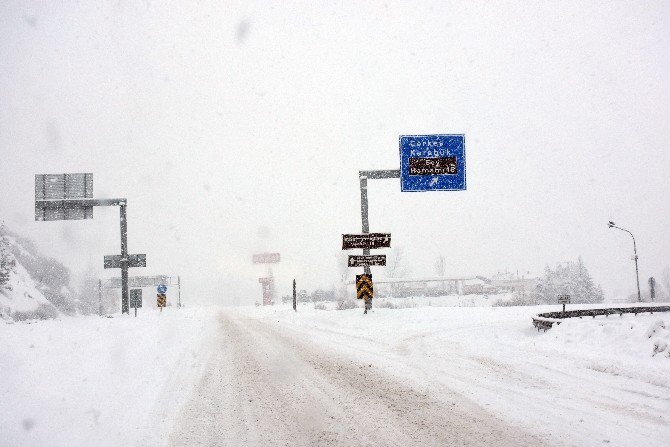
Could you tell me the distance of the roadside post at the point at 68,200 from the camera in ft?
96.3

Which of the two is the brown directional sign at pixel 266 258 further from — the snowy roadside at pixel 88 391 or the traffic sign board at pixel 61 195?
the snowy roadside at pixel 88 391

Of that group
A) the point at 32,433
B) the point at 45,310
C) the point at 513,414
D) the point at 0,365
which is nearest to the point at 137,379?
the point at 0,365

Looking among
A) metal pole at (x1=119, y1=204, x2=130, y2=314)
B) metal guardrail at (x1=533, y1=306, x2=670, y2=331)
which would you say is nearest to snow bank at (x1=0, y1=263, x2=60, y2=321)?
metal pole at (x1=119, y1=204, x2=130, y2=314)

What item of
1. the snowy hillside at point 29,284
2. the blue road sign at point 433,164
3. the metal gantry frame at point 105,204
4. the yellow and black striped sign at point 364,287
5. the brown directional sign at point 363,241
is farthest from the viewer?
the snowy hillside at point 29,284

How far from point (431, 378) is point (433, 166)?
14172 mm

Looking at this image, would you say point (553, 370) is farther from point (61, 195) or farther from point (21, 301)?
point (21, 301)

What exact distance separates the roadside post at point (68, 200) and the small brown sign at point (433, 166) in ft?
71.7

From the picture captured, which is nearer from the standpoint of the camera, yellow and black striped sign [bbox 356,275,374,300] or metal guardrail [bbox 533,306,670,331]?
metal guardrail [bbox 533,306,670,331]

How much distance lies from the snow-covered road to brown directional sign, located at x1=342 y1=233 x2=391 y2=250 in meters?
13.1

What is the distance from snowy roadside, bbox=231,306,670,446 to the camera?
447 cm

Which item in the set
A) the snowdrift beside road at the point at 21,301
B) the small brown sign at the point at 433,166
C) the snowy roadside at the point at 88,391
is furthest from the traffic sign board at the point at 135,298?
the snowdrift beside road at the point at 21,301

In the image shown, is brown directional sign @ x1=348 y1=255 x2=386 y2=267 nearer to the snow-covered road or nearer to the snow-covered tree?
the snow-covered road

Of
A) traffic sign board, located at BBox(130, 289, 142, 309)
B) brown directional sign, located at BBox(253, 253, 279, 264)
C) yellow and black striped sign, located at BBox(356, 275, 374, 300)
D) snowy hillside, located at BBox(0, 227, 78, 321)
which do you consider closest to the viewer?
yellow and black striped sign, located at BBox(356, 275, 374, 300)

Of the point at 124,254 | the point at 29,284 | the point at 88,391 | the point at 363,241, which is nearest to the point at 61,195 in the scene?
the point at 124,254
